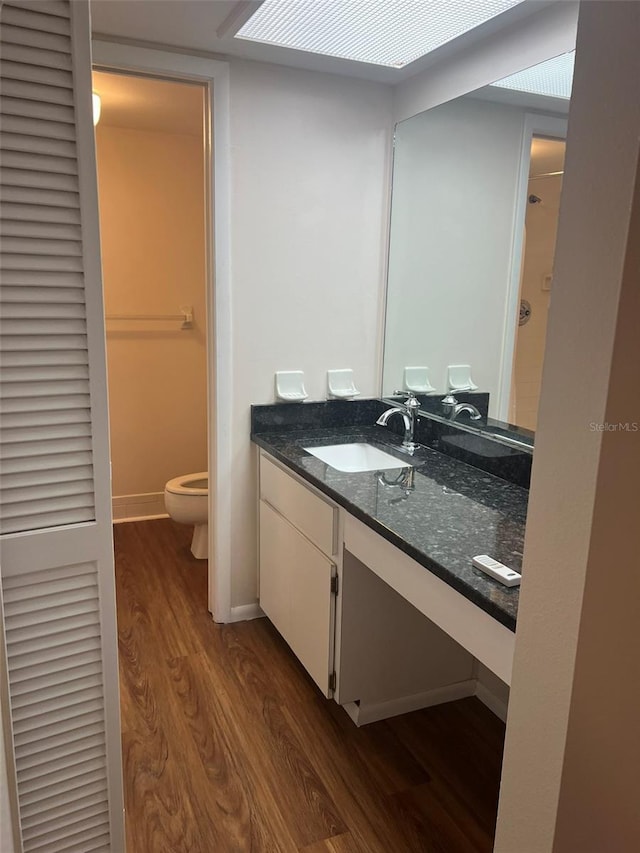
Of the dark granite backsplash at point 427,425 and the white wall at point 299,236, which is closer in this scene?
the dark granite backsplash at point 427,425

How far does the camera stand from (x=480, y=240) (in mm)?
2303

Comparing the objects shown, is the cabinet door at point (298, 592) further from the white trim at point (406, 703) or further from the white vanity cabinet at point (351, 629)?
the white trim at point (406, 703)

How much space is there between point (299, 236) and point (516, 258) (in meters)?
0.89

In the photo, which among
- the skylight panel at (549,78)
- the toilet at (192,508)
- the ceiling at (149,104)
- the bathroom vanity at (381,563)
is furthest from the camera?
the toilet at (192,508)

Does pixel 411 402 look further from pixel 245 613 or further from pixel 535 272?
pixel 245 613

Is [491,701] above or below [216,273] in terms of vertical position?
below

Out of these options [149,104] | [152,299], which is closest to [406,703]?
[152,299]

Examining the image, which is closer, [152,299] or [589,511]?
[589,511]

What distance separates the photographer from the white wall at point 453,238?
2.20m

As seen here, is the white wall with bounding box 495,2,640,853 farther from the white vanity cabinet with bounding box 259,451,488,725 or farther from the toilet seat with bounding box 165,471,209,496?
the toilet seat with bounding box 165,471,209,496

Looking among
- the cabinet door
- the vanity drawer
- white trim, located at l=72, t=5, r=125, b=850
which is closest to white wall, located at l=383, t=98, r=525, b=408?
the vanity drawer

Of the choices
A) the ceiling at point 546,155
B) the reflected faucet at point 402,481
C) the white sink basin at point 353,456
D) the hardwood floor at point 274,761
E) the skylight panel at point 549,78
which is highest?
the skylight panel at point 549,78

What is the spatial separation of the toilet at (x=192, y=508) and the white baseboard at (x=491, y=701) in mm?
1534

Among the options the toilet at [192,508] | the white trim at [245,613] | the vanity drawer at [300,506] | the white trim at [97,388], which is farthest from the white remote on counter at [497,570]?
Result: the toilet at [192,508]
